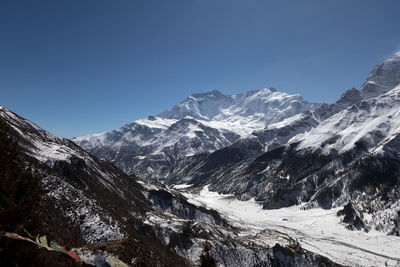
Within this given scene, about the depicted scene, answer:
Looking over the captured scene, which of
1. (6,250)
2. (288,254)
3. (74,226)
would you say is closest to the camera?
(6,250)

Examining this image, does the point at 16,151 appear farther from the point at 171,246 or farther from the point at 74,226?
the point at 171,246

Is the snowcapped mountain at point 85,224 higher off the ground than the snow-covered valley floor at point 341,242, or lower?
higher

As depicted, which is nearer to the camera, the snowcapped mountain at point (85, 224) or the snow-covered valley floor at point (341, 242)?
the snowcapped mountain at point (85, 224)

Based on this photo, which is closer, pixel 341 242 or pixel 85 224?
pixel 85 224

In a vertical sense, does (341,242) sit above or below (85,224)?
below

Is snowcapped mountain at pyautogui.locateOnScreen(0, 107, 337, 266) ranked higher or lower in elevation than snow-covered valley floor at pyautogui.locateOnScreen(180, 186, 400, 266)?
higher

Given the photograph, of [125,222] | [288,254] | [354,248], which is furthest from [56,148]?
[354,248]

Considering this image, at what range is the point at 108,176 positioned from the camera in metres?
138

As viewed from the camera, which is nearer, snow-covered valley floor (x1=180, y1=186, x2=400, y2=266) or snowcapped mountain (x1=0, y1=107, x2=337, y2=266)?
snowcapped mountain (x1=0, y1=107, x2=337, y2=266)

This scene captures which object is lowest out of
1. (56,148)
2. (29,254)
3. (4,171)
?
(29,254)

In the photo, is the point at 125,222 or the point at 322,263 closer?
the point at 125,222

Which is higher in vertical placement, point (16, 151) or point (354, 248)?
point (16, 151)

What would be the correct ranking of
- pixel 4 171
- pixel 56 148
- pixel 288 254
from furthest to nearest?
pixel 56 148, pixel 288 254, pixel 4 171

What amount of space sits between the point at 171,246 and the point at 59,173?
4575cm
